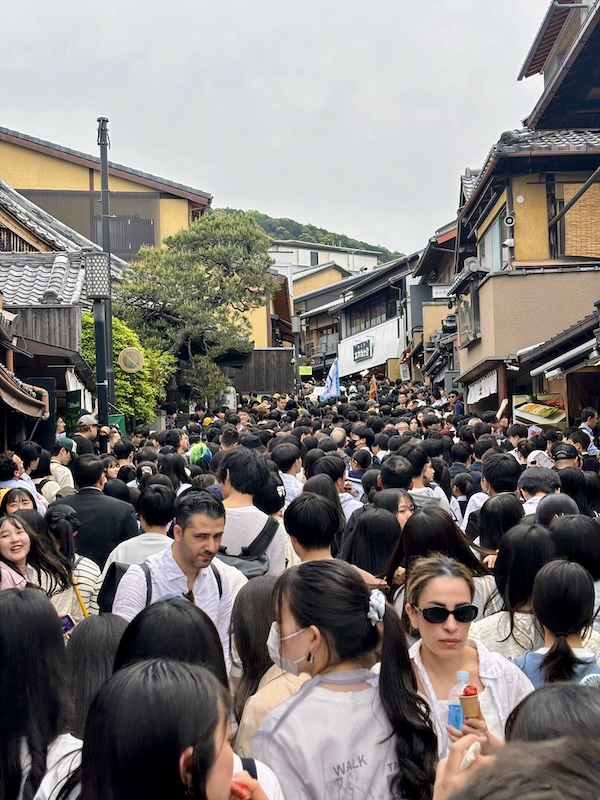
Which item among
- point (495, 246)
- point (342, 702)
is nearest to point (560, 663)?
point (342, 702)

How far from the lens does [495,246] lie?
22.5 meters

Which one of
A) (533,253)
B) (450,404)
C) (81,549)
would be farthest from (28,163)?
(81,549)

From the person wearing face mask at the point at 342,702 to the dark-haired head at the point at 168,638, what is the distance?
0.26 meters

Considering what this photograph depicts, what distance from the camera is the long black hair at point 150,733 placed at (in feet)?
7.15

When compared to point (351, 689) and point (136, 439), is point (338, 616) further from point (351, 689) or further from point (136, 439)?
point (136, 439)

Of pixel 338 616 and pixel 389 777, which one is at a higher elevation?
pixel 338 616

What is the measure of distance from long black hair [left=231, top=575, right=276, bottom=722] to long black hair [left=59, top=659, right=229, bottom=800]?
1683mm

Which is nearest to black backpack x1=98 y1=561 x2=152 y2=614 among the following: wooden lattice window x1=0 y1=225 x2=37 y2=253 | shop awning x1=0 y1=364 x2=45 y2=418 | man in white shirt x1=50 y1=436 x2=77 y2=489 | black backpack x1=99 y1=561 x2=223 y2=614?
black backpack x1=99 y1=561 x2=223 y2=614

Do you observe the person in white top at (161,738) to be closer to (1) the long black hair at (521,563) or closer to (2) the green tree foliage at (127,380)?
(1) the long black hair at (521,563)

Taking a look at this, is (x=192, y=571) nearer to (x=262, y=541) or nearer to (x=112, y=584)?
(x=112, y=584)

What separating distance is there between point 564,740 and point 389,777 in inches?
57.1

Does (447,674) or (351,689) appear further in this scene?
(447,674)

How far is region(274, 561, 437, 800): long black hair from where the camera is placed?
299cm

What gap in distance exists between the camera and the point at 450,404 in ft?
92.0
